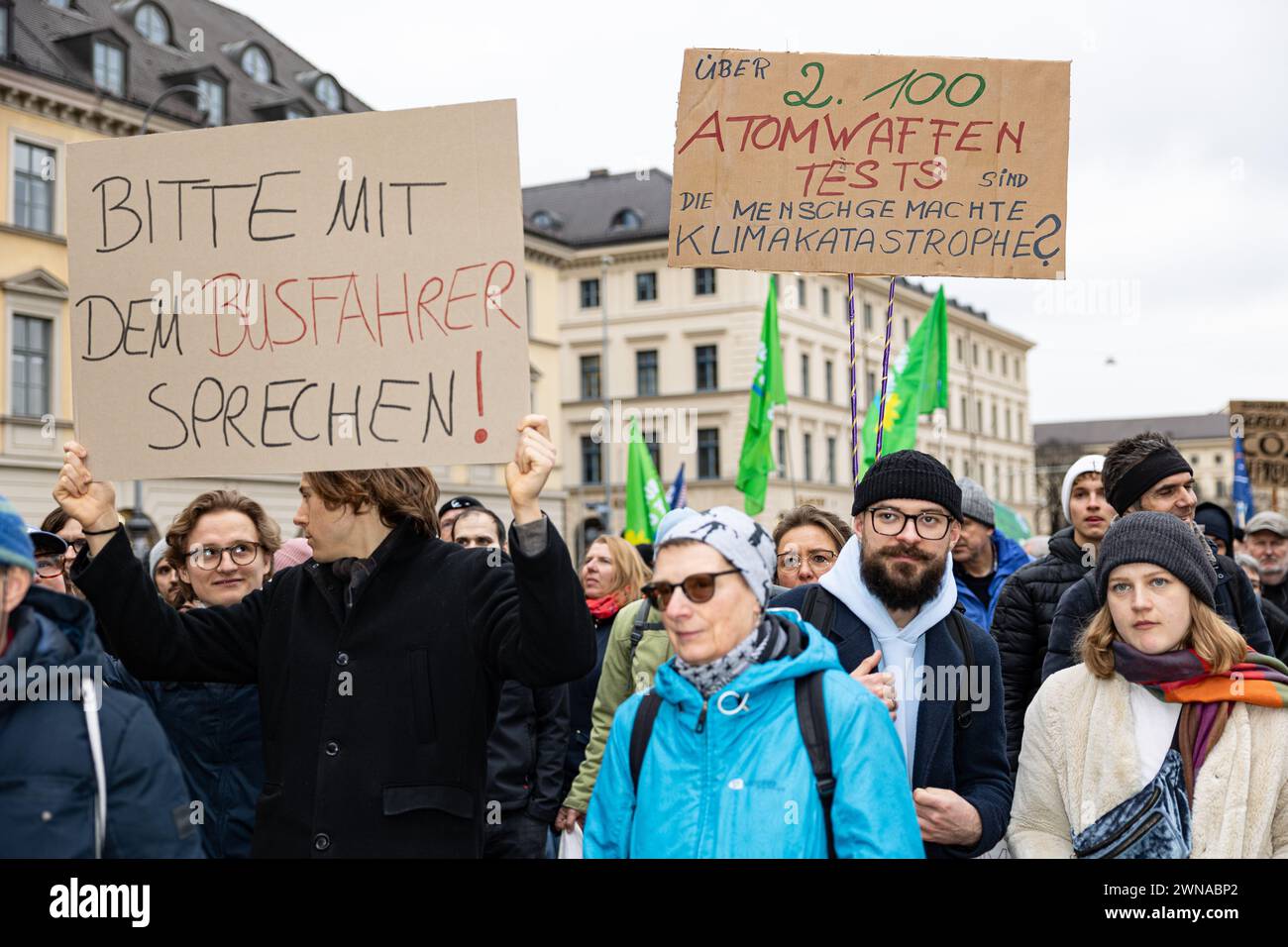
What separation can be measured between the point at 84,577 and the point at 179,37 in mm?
33713

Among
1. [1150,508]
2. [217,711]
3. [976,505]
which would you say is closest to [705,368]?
[976,505]

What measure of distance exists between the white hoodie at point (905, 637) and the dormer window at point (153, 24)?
32.5 m

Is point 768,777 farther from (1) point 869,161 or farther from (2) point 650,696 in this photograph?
(1) point 869,161

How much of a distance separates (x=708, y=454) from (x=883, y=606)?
1991 inches

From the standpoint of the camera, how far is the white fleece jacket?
3.23m

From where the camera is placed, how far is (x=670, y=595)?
281 centimetres

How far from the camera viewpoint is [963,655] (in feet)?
11.5

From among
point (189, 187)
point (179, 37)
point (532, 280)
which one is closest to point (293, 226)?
point (189, 187)

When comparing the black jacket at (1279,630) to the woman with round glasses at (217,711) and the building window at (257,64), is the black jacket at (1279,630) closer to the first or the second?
the woman with round glasses at (217,711)

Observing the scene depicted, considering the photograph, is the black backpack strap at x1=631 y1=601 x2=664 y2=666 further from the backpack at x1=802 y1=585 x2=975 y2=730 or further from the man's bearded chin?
the man's bearded chin

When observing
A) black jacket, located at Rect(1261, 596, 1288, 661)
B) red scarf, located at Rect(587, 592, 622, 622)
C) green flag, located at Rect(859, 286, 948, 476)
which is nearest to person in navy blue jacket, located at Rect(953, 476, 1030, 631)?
black jacket, located at Rect(1261, 596, 1288, 661)
